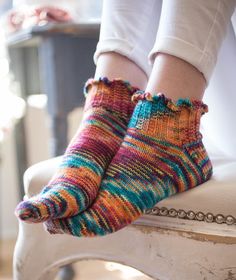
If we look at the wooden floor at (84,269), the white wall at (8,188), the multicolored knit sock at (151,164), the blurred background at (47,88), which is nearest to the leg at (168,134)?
the multicolored knit sock at (151,164)

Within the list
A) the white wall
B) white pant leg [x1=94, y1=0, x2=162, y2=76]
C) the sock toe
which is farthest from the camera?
the white wall

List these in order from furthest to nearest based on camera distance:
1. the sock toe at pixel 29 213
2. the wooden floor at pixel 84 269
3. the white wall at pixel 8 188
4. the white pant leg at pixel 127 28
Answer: the white wall at pixel 8 188
the wooden floor at pixel 84 269
the white pant leg at pixel 127 28
the sock toe at pixel 29 213

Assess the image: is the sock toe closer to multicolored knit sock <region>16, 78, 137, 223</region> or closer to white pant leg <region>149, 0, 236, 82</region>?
multicolored knit sock <region>16, 78, 137, 223</region>

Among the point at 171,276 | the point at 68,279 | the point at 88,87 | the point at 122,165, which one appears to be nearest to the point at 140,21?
the point at 88,87

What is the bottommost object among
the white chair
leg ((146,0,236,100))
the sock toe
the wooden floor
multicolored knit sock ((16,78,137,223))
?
the wooden floor

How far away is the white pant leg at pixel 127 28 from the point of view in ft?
1.95

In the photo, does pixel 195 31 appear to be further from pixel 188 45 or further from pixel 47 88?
pixel 47 88

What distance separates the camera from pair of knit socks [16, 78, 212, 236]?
1.49 ft

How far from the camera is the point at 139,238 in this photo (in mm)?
541

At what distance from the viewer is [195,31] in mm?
504

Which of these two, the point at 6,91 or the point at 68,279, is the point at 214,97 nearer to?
the point at 68,279

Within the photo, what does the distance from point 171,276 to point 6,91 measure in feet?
3.44

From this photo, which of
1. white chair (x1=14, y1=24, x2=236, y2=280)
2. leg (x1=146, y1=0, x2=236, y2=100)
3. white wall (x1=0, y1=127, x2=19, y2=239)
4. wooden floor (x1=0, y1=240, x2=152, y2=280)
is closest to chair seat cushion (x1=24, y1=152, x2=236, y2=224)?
white chair (x1=14, y1=24, x2=236, y2=280)

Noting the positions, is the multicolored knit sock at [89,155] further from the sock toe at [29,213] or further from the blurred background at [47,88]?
the blurred background at [47,88]
